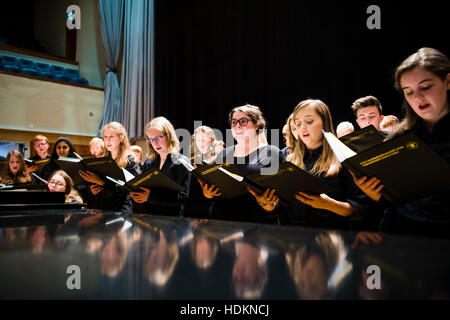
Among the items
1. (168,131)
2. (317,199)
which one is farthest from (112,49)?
(317,199)

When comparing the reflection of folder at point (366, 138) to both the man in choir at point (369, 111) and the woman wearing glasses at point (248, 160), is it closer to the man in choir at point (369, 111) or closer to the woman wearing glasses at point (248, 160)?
the woman wearing glasses at point (248, 160)

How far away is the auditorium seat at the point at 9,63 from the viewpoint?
643cm

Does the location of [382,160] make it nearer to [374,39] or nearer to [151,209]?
[151,209]

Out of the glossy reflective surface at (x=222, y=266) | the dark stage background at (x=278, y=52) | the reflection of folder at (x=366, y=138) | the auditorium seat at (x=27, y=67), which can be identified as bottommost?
the glossy reflective surface at (x=222, y=266)

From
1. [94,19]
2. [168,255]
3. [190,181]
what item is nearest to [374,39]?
[190,181]

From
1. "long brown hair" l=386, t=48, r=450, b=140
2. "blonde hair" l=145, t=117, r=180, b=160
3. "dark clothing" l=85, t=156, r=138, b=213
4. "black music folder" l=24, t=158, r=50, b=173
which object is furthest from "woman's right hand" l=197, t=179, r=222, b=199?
"black music folder" l=24, t=158, r=50, b=173

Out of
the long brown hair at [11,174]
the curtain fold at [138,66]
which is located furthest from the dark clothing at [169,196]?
the curtain fold at [138,66]

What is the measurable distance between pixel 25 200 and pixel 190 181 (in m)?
0.88

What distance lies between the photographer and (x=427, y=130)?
1.07m

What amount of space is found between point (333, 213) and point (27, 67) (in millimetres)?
7174

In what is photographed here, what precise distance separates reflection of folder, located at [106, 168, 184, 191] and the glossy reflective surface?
0.80m

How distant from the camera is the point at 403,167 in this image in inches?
→ 35.1

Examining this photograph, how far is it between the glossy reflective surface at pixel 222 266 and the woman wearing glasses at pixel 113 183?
136 centimetres

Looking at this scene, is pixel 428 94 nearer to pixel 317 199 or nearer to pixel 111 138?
pixel 317 199
